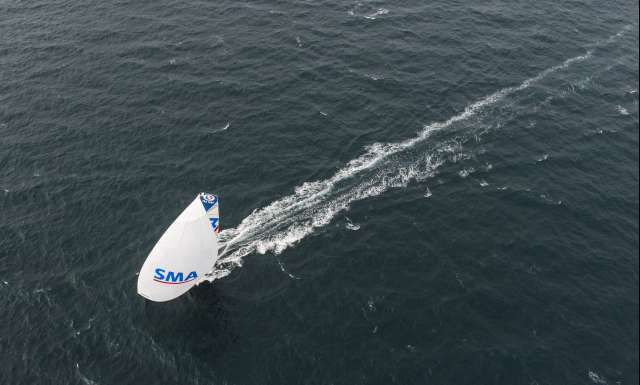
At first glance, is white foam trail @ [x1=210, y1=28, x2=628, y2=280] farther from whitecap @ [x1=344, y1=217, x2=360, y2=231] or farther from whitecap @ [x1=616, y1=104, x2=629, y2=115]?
whitecap @ [x1=616, y1=104, x2=629, y2=115]

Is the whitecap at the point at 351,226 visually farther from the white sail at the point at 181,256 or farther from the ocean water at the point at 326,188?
the white sail at the point at 181,256

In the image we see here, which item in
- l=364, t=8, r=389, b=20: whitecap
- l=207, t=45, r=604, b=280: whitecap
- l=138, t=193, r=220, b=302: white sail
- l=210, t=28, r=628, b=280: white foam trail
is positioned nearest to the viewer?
l=138, t=193, r=220, b=302: white sail

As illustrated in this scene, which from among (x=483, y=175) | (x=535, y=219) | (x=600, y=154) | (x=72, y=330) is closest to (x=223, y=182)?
(x=72, y=330)

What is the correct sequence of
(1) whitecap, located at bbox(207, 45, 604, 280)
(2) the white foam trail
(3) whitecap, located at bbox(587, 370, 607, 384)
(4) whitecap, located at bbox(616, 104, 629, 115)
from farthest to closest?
1. (4) whitecap, located at bbox(616, 104, 629, 115)
2. (1) whitecap, located at bbox(207, 45, 604, 280)
3. (2) the white foam trail
4. (3) whitecap, located at bbox(587, 370, 607, 384)

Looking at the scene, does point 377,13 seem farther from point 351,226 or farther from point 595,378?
point 595,378

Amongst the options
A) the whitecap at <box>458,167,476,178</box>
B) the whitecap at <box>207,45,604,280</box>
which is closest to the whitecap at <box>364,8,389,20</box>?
the whitecap at <box>207,45,604,280</box>

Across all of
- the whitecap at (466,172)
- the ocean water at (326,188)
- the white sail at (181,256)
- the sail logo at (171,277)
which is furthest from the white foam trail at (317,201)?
the white sail at (181,256)

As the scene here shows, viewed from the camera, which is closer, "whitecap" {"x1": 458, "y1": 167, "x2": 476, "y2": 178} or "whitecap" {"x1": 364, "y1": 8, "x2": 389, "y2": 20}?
"whitecap" {"x1": 458, "y1": 167, "x2": 476, "y2": 178}

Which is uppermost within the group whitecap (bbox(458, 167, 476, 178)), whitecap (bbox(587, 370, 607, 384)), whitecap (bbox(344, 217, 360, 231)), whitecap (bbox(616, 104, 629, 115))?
whitecap (bbox(616, 104, 629, 115))

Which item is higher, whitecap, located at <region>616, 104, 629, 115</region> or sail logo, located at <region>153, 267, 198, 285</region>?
sail logo, located at <region>153, 267, 198, 285</region>
